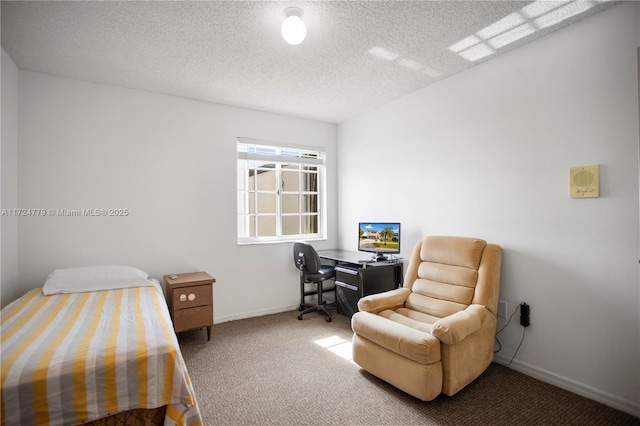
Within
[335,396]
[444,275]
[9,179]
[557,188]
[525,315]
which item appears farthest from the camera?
[444,275]

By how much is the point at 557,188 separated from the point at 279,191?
3181 mm

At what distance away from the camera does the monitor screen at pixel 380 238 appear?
11.9 feet

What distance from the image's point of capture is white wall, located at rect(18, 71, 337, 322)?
3.03 meters

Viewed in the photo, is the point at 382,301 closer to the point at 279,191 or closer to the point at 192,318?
the point at 192,318

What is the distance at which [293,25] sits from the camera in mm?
2146

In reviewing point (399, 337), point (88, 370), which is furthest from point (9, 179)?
point (399, 337)

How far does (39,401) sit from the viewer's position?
135 centimetres

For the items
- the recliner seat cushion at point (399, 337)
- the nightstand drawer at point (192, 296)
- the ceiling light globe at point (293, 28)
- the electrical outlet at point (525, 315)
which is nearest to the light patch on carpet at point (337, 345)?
the recliner seat cushion at point (399, 337)

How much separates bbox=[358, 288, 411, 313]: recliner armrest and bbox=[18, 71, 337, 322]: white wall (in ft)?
6.02

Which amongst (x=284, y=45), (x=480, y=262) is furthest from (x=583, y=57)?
(x=284, y=45)

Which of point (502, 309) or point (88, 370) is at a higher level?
point (88, 370)

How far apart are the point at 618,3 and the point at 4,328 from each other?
445 cm

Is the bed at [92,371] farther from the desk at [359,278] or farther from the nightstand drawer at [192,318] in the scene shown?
the desk at [359,278]

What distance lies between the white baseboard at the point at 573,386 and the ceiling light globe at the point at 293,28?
3.13 metres
